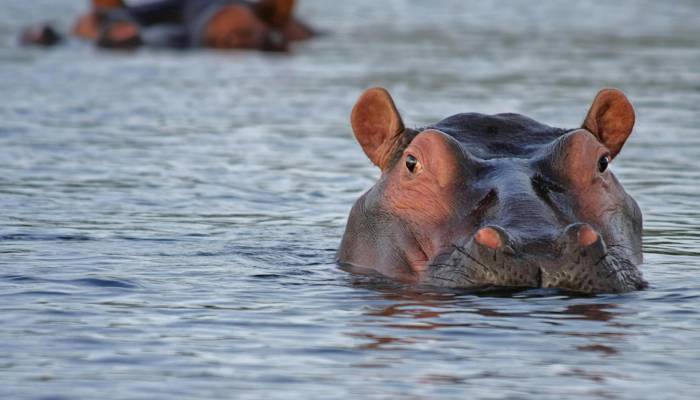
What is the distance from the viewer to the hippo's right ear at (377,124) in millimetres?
9258

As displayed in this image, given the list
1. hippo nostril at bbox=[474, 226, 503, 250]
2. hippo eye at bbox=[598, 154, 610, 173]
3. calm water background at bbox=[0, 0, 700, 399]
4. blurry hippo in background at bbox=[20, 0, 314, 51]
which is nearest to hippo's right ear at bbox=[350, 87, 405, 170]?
calm water background at bbox=[0, 0, 700, 399]

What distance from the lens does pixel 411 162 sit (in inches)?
343

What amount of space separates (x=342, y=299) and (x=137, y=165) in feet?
19.1

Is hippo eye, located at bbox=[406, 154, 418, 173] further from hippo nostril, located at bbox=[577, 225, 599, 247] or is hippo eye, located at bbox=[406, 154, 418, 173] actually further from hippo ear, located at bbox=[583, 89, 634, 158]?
hippo nostril, located at bbox=[577, 225, 599, 247]

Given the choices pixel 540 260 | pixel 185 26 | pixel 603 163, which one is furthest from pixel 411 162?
pixel 185 26

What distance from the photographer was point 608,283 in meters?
7.83

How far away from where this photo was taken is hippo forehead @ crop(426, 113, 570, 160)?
8680 millimetres

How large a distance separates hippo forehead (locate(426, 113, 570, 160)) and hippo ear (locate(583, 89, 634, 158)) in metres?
0.23

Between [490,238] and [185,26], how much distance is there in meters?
20.3

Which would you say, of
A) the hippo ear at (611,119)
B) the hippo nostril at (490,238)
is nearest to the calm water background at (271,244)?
the hippo nostril at (490,238)

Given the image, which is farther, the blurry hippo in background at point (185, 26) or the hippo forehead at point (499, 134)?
the blurry hippo in background at point (185, 26)

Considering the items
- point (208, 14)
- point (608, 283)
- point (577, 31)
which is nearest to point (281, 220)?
point (608, 283)

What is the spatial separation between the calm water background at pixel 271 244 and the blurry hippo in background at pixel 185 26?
2120 mm

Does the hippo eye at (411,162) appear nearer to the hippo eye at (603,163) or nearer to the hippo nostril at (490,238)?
the hippo eye at (603,163)
